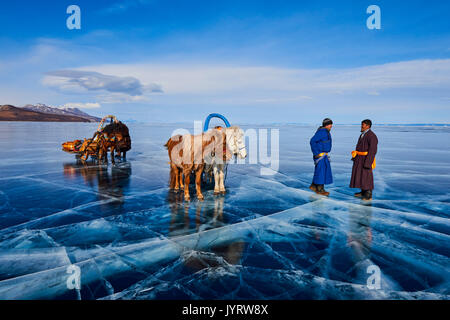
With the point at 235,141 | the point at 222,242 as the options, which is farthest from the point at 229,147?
the point at 222,242

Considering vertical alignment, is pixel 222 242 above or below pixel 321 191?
below

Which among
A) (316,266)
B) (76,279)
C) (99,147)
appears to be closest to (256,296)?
(316,266)

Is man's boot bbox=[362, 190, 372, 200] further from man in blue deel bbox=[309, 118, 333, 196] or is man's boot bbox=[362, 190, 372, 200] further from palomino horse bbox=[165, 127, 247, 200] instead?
palomino horse bbox=[165, 127, 247, 200]

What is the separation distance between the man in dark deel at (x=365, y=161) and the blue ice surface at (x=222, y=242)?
0.44 metres

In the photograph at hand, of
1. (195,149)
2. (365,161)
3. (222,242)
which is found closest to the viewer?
(222,242)

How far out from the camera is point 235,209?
5496mm

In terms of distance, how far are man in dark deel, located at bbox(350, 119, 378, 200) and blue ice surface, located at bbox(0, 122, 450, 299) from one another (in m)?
0.44

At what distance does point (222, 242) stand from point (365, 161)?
4.43 metres

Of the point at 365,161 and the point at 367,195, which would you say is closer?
the point at 365,161

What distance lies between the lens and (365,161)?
603 centimetres

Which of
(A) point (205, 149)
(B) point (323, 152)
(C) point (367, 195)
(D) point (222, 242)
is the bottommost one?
(D) point (222, 242)

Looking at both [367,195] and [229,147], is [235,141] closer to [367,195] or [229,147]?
[229,147]

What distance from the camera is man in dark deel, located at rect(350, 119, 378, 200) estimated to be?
19.4ft
